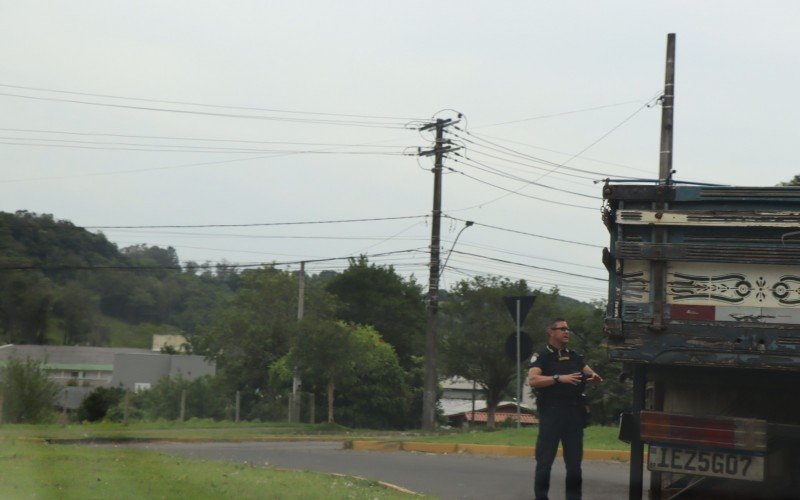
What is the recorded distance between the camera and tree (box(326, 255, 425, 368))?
6981 cm

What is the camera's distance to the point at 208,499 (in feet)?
28.9

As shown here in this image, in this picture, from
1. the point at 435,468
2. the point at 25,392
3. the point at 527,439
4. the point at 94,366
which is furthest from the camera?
the point at 94,366

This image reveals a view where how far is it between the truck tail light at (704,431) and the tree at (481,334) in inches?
2137

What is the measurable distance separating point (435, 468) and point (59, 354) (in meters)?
17.1

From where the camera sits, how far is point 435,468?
549 inches

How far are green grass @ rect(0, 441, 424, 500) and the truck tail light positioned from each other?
2.67m

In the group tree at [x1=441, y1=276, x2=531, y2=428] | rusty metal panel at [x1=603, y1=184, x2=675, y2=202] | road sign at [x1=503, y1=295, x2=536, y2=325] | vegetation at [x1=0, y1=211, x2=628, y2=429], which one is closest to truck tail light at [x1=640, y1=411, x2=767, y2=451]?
rusty metal panel at [x1=603, y1=184, x2=675, y2=202]

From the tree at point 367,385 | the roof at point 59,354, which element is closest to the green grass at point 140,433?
the roof at point 59,354

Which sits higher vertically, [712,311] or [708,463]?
[712,311]

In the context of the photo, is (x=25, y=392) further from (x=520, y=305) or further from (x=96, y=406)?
(x=520, y=305)

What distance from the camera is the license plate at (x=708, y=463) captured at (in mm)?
7809

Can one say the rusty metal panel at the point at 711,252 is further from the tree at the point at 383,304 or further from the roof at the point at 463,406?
the roof at the point at 463,406

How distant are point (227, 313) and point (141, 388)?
1472cm

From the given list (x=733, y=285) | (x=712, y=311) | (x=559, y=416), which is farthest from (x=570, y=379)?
(x=733, y=285)
